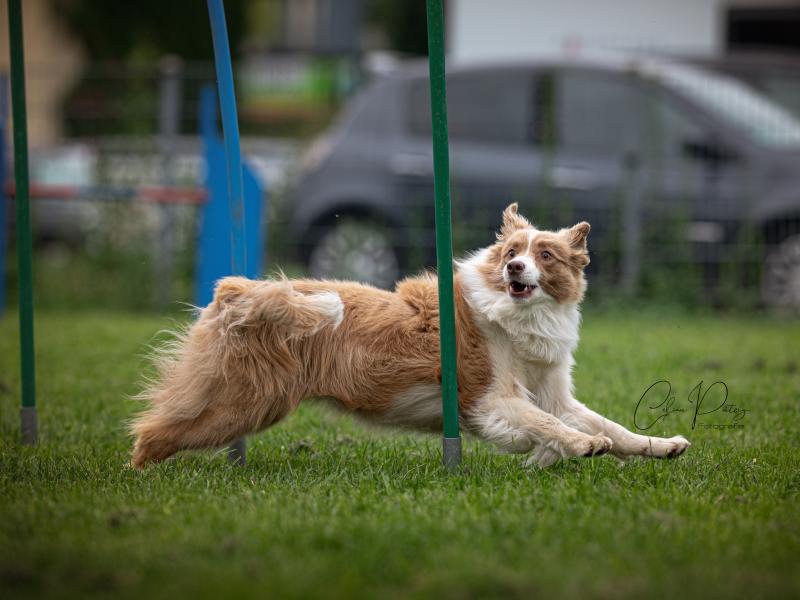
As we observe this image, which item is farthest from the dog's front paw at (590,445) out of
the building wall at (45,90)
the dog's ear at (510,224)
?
the building wall at (45,90)

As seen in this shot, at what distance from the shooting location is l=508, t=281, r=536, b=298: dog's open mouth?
399 centimetres

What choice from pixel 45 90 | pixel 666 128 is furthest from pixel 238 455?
pixel 45 90

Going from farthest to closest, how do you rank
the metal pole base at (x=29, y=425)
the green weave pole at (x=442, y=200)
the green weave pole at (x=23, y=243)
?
the metal pole base at (x=29, y=425) → the green weave pole at (x=23, y=243) → the green weave pole at (x=442, y=200)

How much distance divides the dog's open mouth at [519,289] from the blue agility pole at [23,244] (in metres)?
2.14

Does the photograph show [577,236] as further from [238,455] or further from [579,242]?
[238,455]

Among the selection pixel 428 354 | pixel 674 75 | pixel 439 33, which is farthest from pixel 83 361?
pixel 674 75

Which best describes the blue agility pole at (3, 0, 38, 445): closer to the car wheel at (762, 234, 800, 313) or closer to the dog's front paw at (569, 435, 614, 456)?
the dog's front paw at (569, 435, 614, 456)

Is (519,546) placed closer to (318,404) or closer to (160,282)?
(318,404)

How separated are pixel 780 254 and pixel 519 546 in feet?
23.3

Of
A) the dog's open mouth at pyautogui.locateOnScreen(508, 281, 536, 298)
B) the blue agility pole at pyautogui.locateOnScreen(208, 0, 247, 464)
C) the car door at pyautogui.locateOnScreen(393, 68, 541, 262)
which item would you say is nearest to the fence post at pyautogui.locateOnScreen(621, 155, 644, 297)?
the car door at pyautogui.locateOnScreen(393, 68, 541, 262)

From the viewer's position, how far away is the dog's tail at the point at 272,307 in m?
3.83

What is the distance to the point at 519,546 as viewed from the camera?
2.92m

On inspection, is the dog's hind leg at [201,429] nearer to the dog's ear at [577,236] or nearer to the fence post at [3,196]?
the dog's ear at [577,236]

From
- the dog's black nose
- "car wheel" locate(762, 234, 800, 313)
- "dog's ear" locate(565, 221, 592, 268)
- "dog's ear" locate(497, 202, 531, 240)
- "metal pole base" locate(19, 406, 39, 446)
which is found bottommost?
"metal pole base" locate(19, 406, 39, 446)
